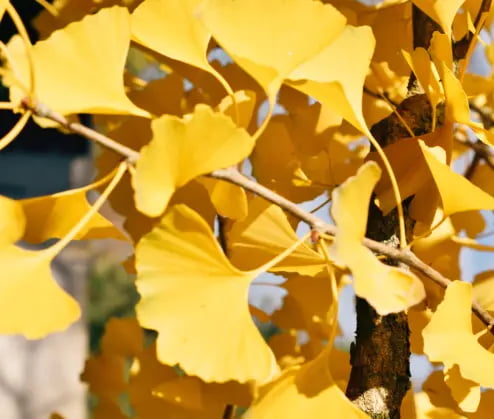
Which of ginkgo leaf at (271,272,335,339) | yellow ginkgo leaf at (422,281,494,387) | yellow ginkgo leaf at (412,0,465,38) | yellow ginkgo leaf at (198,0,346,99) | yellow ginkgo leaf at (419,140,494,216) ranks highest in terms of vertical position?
yellow ginkgo leaf at (198,0,346,99)

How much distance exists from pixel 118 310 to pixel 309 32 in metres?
2.39

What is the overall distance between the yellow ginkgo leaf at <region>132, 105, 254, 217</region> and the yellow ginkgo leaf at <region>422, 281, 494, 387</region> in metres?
0.07

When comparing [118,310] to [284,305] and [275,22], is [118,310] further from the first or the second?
[275,22]

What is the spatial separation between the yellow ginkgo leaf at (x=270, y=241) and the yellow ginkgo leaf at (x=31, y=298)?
0.16ft

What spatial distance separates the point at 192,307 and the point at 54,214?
0.17 feet

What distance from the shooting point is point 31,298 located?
A: 0.16m

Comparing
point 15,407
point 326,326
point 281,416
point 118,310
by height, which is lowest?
point 118,310

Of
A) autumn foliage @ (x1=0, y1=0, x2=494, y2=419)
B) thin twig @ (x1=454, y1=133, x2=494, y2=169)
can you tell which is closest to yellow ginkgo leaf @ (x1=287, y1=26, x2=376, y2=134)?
autumn foliage @ (x1=0, y1=0, x2=494, y2=419)

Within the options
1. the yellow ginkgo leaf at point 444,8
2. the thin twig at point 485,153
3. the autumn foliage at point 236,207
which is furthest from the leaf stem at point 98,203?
the thin twig at point 485,153

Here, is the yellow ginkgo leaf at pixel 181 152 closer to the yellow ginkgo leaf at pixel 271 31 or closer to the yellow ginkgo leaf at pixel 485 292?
the yellow ginkgo leaf at pixel 271 31

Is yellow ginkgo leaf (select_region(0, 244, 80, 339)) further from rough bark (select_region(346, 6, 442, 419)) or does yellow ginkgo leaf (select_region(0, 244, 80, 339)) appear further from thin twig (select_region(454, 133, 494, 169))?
thin twig (select_region(454, 133, 494, 169))

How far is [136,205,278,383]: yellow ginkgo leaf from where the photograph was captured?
0.15 metres

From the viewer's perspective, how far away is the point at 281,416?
0.17 meters

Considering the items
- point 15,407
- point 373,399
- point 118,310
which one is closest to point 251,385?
point 373,399
